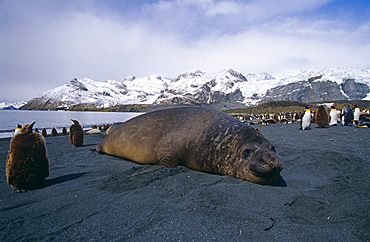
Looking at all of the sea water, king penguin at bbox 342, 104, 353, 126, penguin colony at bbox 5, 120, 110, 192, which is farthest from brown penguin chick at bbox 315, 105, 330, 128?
the sea water

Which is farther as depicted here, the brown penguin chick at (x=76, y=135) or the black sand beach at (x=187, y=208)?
the brown penguin chick at (x=76, y=135)

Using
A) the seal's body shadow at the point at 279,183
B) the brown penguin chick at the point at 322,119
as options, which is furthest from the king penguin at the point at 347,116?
the seal's body shadow at the point at 279,183

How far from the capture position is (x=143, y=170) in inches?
148

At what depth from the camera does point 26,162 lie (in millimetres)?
3227

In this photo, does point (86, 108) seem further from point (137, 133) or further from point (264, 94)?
point (137, 133)

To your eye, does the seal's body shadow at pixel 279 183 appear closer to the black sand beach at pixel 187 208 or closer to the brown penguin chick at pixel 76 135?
the black sand beach at pixel 187 208

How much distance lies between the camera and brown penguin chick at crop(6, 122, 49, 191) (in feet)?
10.4

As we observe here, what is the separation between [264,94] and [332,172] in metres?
133

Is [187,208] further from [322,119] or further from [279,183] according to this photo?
[322,119]

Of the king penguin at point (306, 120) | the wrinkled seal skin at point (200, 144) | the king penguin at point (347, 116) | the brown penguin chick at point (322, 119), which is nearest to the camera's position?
the wrinkled seal skin at point (200, 144)

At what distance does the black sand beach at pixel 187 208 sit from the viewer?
6.39 feet

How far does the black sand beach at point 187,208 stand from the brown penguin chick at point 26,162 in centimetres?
18

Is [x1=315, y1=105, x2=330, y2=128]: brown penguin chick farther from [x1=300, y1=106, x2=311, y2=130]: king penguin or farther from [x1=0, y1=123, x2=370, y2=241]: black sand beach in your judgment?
[x1=0, y1=123, x2=370, y2=241]: black sand beach

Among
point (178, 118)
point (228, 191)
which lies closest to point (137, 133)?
point (178, 118)
